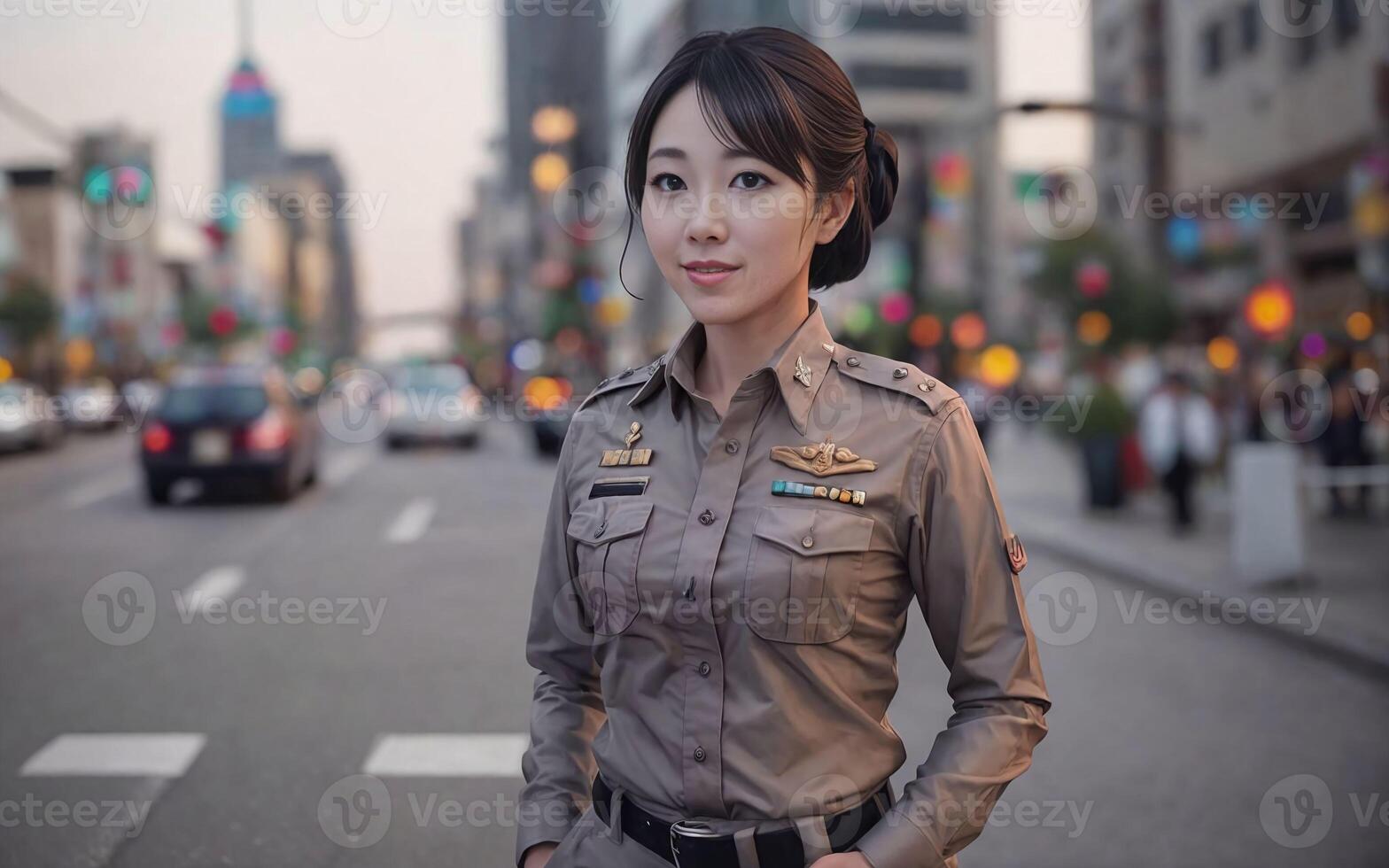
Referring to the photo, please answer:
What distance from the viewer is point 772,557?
199 centimetres

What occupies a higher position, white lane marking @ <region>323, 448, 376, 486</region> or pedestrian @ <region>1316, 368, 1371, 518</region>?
pedestrian @ <region>1316, 368, 1371, 518</region>

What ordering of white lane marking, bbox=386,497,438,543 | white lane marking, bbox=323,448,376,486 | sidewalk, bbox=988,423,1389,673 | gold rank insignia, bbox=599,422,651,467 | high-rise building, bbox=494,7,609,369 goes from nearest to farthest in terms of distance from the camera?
gold rank insignia, bbox=599,422,651,467, sidewalk, bbox=988,423,1389,673, white lane marking, bbox=386,497,438,543, white lane marking, bbox=323,448,376,486, high-rise building, bbox=494,7,609,369

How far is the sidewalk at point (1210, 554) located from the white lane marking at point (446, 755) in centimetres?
A: 484

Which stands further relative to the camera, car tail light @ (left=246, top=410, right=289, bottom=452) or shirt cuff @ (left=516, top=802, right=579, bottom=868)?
car tail light @ (left=246, top=410, right=289, bottom=452)

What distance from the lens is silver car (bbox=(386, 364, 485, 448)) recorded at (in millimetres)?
28500

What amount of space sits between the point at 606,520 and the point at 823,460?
1.14 feet

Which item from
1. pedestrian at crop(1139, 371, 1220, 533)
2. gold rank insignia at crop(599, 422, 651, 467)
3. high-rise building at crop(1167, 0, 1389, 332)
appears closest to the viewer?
gold rank insignia at crop(599, 422, 651, 467)

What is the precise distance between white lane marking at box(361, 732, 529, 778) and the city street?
0.02 m

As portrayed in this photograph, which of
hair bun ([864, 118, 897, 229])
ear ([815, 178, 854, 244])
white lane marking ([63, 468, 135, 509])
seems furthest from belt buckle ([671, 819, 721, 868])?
white lane marking ([63, 468, 135, 509])

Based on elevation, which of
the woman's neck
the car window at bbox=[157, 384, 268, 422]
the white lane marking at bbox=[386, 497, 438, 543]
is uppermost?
the woman's neck

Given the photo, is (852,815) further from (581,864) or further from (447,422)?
(447,422)

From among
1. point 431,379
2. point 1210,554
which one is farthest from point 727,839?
point 431,379

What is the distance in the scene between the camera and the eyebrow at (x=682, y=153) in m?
2.05

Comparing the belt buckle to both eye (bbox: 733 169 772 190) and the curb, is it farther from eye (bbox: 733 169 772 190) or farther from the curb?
the curb
